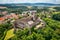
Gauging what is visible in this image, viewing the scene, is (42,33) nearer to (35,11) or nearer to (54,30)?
(54,30)

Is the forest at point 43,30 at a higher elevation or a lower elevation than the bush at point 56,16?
lower

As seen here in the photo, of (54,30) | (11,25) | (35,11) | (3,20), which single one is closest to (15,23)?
(11,25)

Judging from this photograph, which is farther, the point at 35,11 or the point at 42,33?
the point at 35,11

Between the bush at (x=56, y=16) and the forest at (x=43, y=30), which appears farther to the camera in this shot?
the bush at (x=56, y=16)

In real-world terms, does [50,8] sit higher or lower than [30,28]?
higher

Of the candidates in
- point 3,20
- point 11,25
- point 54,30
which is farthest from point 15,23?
point 54,30

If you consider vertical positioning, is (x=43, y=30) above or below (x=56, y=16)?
below

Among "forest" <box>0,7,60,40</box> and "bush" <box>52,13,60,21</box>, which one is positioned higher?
"bush" <box>52,13,60,21</box>

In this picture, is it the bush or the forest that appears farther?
the bush

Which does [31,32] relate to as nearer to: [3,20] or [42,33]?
[42,33]

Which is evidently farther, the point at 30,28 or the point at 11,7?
the point at 11,7
